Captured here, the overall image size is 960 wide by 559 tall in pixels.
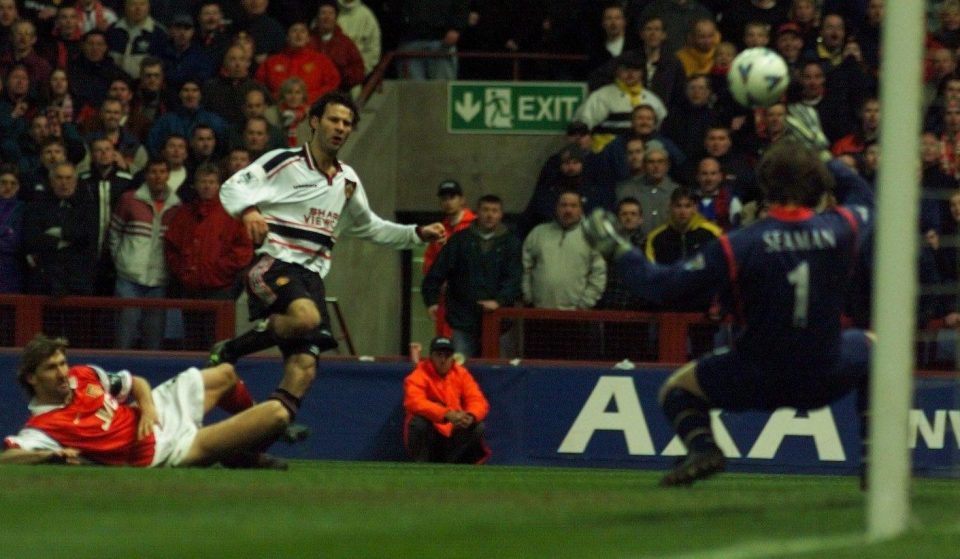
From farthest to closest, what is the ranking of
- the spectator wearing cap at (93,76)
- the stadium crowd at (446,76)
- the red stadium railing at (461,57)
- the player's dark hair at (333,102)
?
1. the red stadium railing at (461,57)
2. the spectator wearing cap at (93,76)
3. the stadium crowd at (446,76)
4. the player's dark hair at (333,102)

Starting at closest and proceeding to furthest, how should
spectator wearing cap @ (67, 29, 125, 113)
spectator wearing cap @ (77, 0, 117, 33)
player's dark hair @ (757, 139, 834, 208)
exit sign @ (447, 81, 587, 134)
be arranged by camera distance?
1. player's dark hair @ (757, 139, 834, 208)
2. spectator wearing cap @ (67, 29, 125, 113)
3. spectator wearing cap @ (77, 0, 117, 33)
4. exit sign @ (447, 81, 587, 134)

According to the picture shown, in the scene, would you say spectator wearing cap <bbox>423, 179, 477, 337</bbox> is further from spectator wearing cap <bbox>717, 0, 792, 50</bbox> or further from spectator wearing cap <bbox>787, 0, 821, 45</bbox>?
spectator wearing cap <bbox>787, 0, 821, 45</bbox>

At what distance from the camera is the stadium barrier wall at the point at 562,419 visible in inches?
605

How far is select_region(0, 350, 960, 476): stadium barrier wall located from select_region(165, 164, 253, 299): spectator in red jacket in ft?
2.82

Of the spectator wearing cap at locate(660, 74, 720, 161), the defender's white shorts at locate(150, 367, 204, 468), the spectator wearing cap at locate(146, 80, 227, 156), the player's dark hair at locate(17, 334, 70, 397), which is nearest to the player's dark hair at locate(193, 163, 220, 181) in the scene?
the spectator wearing cap at locate(146, 80, 227, 156)

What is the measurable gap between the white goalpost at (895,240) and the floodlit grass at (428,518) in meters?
0.34

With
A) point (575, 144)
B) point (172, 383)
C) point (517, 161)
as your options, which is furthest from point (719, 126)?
point (172, 383)

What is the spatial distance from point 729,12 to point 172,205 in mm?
6058

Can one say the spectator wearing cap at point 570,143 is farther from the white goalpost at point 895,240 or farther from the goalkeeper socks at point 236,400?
the white goalpost at point 895,240

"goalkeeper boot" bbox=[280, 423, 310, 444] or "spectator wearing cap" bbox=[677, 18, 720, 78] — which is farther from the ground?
"spectator wearing cap" bbox=[677, 18, 720, 78]

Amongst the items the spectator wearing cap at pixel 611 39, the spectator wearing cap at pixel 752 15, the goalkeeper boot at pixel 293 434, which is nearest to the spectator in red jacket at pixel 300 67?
the spectator wearing cap at pixel 611 39

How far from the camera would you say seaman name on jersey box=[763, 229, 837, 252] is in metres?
8.64

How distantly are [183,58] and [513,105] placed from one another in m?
3.31

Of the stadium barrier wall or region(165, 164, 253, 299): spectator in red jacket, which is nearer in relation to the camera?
the stadium barrier wall
